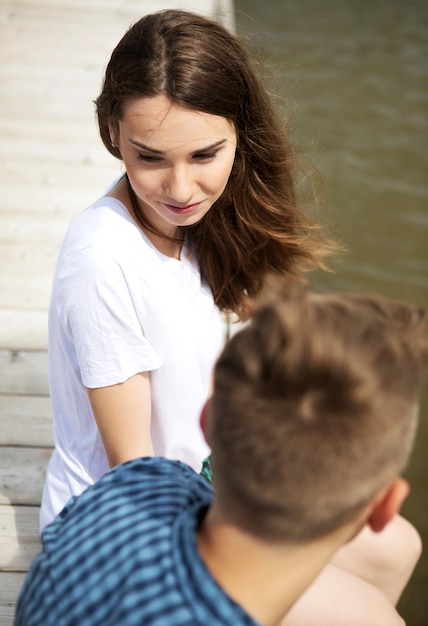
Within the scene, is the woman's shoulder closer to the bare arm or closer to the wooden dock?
the bare arm

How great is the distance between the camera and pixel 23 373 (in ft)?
9.70

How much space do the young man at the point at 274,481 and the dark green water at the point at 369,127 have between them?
7.71 ft

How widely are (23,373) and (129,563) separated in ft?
5.99

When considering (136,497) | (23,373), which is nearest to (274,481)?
(136,497)

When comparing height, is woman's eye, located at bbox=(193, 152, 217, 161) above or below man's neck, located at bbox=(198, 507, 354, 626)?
above

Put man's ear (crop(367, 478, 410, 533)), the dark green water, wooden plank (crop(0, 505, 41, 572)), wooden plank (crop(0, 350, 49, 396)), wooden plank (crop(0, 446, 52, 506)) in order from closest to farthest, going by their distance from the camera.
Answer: man's ear (crop(367, 478, 410, 533)) → wooden plank (crop(0, 505, 41, 572)) → wooden plank (crop(0, 446, 52, 506)) → wooden plank (crop(0, 350, 49, 396)) → the dark green water

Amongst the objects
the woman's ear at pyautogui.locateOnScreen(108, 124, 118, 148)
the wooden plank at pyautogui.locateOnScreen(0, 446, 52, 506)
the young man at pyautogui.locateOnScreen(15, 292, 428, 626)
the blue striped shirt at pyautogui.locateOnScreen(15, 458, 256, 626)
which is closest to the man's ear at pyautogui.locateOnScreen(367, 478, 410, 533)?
the young man at pyautogui.locateOnScreen(15, 292, 428, 626)

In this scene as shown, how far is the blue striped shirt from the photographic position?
1.16 metres

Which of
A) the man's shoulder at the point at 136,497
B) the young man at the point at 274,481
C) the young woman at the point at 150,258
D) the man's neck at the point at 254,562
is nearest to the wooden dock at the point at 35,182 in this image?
the young woman at the point at 150,258

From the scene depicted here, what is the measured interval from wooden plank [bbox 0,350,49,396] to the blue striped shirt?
4.87 feet

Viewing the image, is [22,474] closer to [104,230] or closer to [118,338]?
[118,338]

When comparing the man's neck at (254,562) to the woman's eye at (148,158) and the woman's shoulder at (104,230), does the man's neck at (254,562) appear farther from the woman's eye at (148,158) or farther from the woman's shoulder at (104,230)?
the woman's eye at (148,158)

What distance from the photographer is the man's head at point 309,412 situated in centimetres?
110

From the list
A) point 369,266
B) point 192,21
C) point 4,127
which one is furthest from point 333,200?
point 192,21
